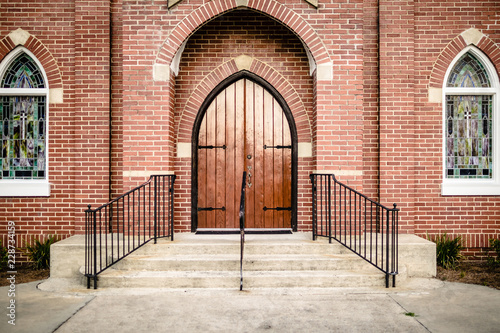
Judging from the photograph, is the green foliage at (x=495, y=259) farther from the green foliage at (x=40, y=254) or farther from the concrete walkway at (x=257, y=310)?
the green foliage at (x=40, y=254)

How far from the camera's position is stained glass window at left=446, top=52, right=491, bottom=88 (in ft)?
23.4

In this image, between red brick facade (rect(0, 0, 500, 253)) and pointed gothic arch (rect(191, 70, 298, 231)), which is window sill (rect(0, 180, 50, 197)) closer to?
red brick facade (rect(0, 0, 500, 253))

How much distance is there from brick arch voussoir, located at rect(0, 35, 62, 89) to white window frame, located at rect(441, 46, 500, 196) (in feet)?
22.1

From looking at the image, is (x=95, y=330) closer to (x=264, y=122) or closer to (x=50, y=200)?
(x=50, y=200)

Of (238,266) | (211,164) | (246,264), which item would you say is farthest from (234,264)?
(211,164)

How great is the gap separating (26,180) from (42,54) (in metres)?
2.20

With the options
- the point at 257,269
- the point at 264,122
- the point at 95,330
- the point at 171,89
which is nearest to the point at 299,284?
the point at 257,269

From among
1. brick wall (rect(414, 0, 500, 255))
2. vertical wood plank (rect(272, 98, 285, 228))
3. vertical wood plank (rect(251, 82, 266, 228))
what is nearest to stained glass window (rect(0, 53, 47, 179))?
vertical wood plank (rect(251, 82, 266, 228))

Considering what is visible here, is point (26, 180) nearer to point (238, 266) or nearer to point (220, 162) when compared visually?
point (220, 162)


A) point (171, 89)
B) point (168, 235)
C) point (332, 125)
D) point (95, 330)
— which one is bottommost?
point (95, 330)

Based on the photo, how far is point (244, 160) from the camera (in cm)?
715

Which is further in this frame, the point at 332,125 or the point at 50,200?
the point at 50,200

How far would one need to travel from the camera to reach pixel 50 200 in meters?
6.91

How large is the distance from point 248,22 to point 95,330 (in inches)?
215
